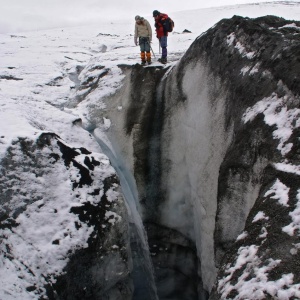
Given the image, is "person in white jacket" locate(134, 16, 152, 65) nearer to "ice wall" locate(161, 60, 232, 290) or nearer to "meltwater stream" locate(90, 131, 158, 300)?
"ice wall" locate(161, 60, 232, 290)

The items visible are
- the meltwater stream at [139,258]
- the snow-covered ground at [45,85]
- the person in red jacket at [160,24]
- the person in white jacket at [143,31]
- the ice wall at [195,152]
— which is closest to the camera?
the ice wall at [195,152]

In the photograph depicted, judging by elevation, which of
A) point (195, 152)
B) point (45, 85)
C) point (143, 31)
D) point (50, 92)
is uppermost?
point (143, 31)

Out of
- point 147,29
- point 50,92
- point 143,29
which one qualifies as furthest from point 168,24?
point 50,92

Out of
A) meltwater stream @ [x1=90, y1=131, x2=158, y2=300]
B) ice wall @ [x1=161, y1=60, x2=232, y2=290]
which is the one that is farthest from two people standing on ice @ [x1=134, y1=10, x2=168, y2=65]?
meltwater stream @ [x1=90, y1=131, x2=158, y2=300]

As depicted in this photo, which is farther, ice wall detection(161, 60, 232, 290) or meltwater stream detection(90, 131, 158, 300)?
meltwater stream detection(90, 131, 158, 300)

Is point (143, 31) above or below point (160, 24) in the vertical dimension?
below

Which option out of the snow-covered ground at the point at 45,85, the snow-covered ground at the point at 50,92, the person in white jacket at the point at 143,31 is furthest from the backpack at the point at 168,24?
the snow-covered ground at the point at 45,85

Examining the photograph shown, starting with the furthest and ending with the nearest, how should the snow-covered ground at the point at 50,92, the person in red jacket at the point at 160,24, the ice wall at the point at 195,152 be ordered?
the person in red jacket at the point at 160,24 → the snow-covered ground at the point at 50,92 → the ice wall at the point at 195,152

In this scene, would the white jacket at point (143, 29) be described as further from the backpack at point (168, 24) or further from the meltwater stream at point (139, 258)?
the meltwater stream at point (139, 258)

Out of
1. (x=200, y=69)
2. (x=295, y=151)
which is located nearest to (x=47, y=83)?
(x=200, y=69)

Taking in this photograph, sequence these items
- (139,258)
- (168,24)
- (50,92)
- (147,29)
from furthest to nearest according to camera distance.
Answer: (50,92) → (147,29) → (168,24) → (139,258)

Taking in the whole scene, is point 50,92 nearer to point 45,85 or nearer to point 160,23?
point 45,85

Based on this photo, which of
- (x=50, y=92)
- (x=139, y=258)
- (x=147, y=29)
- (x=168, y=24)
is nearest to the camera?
(x=139, y=258)

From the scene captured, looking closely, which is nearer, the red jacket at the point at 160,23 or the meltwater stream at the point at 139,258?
the meltwater stream at the point at 139,258
